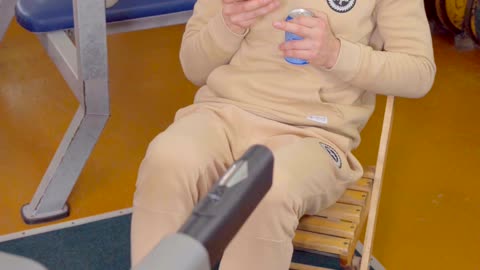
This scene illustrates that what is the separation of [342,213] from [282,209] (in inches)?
10.8

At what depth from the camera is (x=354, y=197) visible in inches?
71.6

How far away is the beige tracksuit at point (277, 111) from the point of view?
1561 mm

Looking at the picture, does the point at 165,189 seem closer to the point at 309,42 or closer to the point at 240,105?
the point at 240,105

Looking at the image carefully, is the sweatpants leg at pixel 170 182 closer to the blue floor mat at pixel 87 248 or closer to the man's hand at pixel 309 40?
the man's hand at pixel 309 40

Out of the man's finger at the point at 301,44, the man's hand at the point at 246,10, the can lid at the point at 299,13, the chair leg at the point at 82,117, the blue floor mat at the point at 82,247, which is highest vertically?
the can lid at the point at 299,13

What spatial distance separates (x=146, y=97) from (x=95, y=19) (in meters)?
1.16

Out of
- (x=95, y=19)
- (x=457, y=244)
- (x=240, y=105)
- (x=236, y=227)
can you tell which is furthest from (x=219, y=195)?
(x=457, y=244)

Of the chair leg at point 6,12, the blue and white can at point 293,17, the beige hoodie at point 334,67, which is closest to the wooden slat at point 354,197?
the beige hoodie at point 334,67

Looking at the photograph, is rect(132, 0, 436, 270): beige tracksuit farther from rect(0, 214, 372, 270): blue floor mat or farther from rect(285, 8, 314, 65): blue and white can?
rect(0, 214, 372, 270): blue floor mat

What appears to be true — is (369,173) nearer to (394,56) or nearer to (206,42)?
(394,56)

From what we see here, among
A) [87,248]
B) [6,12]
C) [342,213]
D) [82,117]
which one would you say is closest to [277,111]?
[342,213]

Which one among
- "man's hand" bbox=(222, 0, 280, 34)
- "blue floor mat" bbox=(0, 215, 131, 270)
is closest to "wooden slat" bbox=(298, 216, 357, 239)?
"man's hand" bbox=(222, 0, 280, 34)

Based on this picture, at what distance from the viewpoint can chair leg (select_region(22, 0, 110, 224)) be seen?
2.07 meters

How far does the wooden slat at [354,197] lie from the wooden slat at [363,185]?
15mm
